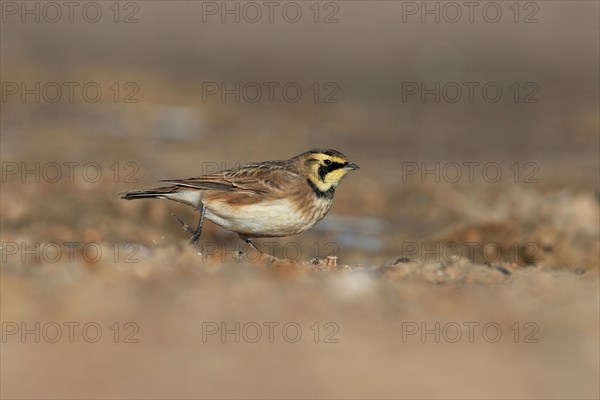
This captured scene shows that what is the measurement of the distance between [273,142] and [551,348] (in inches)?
572

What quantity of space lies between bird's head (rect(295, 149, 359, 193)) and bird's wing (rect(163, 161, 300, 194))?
0.15 metres

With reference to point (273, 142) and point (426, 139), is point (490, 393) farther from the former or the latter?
point (426, 139)

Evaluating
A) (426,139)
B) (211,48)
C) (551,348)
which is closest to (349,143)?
(426,139)

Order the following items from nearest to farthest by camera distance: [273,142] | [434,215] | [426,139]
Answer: [434,215] → [273,142] → [426,139]

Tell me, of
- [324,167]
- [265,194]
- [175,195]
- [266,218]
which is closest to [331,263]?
[266,218]

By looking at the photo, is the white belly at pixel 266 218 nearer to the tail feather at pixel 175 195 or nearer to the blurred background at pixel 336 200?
the tail feather at pixel 175 195

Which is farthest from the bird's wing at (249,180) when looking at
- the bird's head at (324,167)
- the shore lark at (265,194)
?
the bird's head at (324,167)

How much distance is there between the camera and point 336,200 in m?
16.7

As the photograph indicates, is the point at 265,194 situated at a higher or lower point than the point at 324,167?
lower

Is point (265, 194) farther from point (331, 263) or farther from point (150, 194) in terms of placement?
point (150, 194)

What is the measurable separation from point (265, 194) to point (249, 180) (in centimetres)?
27

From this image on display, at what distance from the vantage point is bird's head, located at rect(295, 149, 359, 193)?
10.6m

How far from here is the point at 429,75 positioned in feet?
97.9

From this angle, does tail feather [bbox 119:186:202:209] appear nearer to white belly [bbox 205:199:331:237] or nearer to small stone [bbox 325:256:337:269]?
white belly [bbox 205:199:331:237]
